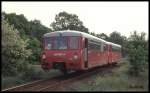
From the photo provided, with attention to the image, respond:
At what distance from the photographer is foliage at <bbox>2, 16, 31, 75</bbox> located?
71.0ft

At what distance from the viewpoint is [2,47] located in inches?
827

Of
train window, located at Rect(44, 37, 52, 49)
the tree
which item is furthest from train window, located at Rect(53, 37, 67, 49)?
the tree

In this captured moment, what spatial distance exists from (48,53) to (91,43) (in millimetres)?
3447

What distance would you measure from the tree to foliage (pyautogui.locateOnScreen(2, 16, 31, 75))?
2873 centimetres

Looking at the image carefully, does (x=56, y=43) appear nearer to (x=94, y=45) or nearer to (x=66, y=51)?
(x=66, y=51)

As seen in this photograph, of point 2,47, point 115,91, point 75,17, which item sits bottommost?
point 115,91

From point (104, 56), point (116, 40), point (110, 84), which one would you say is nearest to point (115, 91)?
point (110, 84)

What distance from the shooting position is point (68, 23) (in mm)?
55188

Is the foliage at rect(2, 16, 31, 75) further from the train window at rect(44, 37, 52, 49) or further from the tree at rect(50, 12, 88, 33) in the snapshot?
the tree at rect(50, 12, 88, 33)

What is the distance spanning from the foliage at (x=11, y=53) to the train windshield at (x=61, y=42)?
164cm

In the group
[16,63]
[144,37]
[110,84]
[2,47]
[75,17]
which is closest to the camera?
[110,84]

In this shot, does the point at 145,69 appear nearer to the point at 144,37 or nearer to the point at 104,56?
the point at 144,37

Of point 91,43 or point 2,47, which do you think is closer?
point 2,47

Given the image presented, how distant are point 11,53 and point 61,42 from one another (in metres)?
2.91
